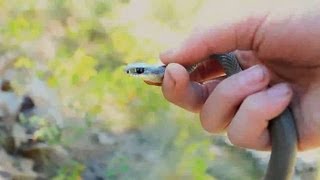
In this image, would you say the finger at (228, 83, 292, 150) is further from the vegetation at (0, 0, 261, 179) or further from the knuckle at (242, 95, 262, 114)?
the vegetation at (0, 0, 261, 179)

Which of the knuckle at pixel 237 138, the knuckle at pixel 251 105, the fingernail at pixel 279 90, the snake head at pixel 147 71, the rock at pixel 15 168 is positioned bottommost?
the rock at pixel 15 168

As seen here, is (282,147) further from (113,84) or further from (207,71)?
(113,84)

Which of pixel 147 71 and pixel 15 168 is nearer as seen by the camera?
pixel 147 71

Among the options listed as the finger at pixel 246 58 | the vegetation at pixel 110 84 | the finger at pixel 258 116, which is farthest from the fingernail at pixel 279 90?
the vegetation at pixel 110 84

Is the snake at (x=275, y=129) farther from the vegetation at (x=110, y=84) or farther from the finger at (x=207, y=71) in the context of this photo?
the vegetation at (x=110, y=84)

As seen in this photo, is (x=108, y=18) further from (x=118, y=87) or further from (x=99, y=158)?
(x=99, y=158)

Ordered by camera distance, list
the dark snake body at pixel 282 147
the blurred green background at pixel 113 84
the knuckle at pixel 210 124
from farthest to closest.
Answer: the blurred green background at pixel 113 84, the knuckle at pixel 210 124, the dark snake body at pixel 282 147

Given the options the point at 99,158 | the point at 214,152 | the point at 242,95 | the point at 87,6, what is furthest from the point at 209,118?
the point at 87,6

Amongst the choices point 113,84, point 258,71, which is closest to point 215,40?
point 258,71

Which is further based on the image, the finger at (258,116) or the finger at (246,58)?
the finger at (246,58)
